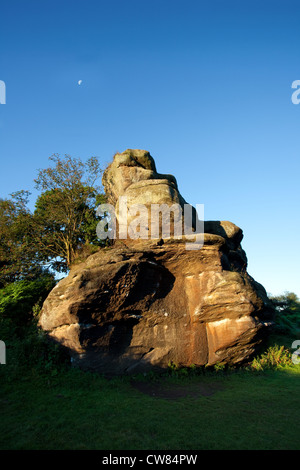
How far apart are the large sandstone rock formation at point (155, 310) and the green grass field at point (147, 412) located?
0.93 m

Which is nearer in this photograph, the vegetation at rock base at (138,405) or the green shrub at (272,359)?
the vegetation at rock base at (138,405)

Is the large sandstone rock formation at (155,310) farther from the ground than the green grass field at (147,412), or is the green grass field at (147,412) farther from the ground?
the large sandstone rock formation at (155,310)

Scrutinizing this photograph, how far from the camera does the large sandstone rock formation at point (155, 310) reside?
10.3m

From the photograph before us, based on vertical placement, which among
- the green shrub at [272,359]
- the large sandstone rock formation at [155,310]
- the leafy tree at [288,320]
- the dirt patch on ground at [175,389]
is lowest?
the dirt patch on ground at [175,389]

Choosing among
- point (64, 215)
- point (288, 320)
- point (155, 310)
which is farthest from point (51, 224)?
point (288, 320)

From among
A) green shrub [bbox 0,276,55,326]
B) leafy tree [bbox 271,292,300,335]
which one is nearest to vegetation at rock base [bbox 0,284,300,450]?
green shrub [bbox 0,276,55,326]

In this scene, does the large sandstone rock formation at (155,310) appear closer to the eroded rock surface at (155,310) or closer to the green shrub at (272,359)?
the eroded rock surface at (155,310)

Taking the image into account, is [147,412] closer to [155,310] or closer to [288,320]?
[155,310]

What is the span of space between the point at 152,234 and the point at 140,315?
3641 millimetres

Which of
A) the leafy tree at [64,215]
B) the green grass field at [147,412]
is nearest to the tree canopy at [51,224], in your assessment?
the leafy tree at [64,215]

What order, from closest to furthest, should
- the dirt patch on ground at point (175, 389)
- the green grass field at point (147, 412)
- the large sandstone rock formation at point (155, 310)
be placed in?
the green grass field at point (147, 412), the dirt patch on ground at point (175, 389), the large sandstone rock formation at point (155, 310)

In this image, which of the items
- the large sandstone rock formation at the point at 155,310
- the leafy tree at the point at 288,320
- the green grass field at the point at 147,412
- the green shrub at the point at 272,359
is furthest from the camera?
the leafy tree at the point at 288,320

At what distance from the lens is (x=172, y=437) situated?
605cm
